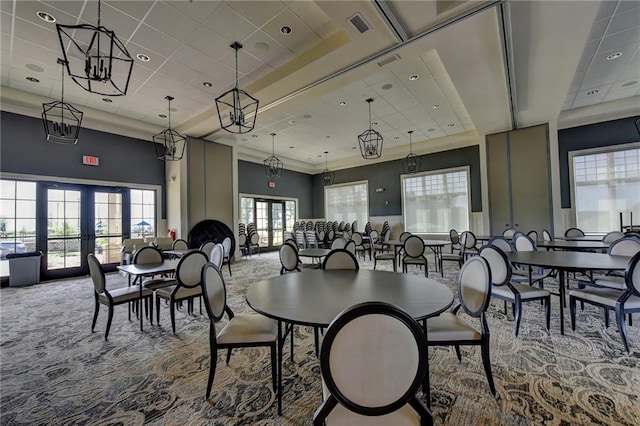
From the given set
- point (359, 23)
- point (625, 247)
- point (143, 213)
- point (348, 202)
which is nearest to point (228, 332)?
point (359, 23)

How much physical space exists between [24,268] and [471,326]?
818 cm

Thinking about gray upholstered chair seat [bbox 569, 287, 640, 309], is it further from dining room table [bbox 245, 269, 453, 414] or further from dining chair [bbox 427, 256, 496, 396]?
dining room table [bbox 245, 269, 453, 414]

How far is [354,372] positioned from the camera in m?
1.10

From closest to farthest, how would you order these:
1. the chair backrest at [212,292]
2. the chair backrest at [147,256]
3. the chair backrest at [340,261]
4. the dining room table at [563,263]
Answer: the chair backrest at [212,292] → the dining room table at [563,263] → the chair backrest at [340,261] → the chair backrest at [147,256]

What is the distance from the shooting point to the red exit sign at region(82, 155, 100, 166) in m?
6.69

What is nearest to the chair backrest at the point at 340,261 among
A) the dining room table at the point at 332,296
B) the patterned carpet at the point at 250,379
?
the dining room table at the point at 332,296

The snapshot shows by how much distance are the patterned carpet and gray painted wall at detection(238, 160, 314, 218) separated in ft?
25.3

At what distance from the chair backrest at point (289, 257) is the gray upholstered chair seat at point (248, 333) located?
6.72ft

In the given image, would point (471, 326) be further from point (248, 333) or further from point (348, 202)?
point (348, 202)

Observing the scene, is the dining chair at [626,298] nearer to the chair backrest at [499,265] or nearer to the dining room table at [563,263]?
the dining room table at [563,263]

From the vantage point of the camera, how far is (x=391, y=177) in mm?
11086

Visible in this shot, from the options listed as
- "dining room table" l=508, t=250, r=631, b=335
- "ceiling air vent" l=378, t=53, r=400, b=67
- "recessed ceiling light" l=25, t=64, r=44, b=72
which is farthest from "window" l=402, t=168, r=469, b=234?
"recessed ceiling light" l=25, t=64, r=44, b=72

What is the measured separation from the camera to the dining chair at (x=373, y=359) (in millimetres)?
1087

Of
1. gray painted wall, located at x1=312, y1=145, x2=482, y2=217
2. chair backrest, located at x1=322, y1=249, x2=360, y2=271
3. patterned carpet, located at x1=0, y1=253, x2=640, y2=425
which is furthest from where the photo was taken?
gray painted wall, located at x1=312, y1=145, x2=482, y2=217
